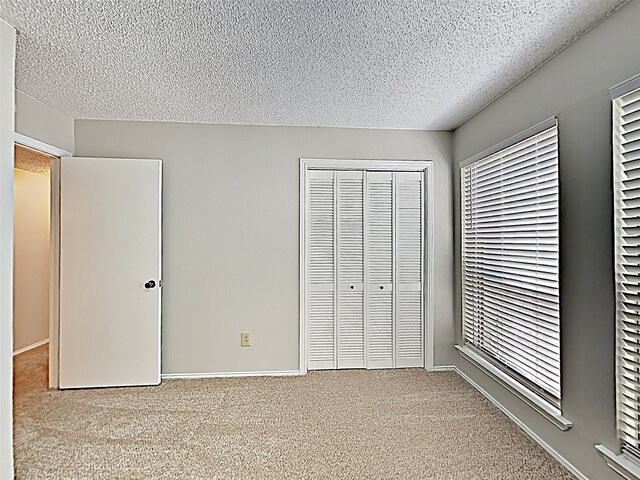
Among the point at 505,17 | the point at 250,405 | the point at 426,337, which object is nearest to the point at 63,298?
the point at 250,405

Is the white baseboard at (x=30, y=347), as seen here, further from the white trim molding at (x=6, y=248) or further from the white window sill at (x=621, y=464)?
the white window sill at (x=621, y=464)

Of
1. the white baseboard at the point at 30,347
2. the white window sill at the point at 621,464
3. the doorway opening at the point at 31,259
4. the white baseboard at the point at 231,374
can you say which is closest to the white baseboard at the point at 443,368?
the white baseboard at the point at 231,374

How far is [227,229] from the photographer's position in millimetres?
4000

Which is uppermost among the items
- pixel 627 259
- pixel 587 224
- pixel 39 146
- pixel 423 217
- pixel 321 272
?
pixel 39 146

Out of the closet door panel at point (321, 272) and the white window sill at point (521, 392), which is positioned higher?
the closet door panel at point (321, 272)

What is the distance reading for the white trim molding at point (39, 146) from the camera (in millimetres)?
3125

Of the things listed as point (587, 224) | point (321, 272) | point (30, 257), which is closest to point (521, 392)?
point (587, 224)

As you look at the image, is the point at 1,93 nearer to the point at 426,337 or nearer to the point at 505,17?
the point at 505,17

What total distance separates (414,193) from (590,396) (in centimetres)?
241

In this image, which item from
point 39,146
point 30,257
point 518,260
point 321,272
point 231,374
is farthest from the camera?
point 30,257

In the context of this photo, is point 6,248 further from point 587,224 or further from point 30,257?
point 30,257

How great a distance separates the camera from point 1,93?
2.16m

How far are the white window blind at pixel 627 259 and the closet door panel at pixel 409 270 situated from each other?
2232 mm

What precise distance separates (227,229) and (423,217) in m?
1.88
